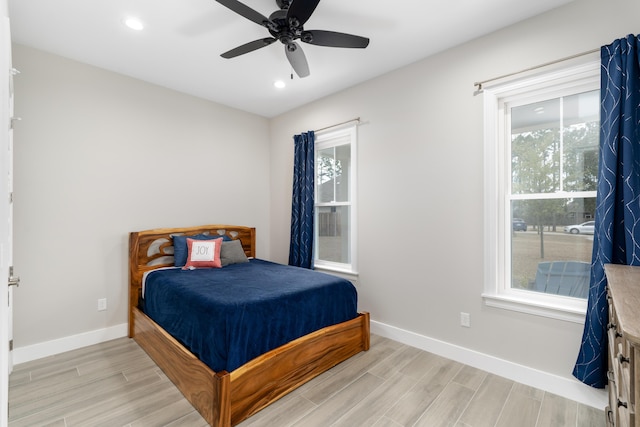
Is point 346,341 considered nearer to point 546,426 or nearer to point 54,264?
point 546,426

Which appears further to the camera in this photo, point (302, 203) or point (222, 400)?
point (302, 203)

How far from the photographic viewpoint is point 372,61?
2.87 metres

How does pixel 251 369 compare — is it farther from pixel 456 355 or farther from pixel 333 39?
pixel 333 39

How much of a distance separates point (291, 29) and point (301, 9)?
221 millimetres

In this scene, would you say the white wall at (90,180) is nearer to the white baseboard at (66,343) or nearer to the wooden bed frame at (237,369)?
the white baseboard at (66,343)

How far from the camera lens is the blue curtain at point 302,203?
3.76 meters

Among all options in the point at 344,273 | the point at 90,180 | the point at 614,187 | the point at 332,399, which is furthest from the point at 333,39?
the point at 90,180

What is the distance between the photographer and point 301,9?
1.78 meters

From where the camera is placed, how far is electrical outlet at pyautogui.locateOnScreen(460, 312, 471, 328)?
99.3 inches

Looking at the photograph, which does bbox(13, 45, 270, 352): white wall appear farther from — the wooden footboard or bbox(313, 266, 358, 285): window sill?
bbox(313, 266, 358, 285): window sill

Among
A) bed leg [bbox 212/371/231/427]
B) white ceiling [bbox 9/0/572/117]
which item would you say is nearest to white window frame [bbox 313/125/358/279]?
white ceiling [bbox 9/0/572/117]

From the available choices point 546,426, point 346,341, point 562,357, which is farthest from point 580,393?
point 346,341

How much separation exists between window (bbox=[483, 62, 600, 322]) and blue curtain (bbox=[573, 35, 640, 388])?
0.53 ft

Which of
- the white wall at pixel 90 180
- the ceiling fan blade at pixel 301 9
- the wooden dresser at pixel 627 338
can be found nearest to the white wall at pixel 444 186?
the wooden dresser at pixel 627 338
